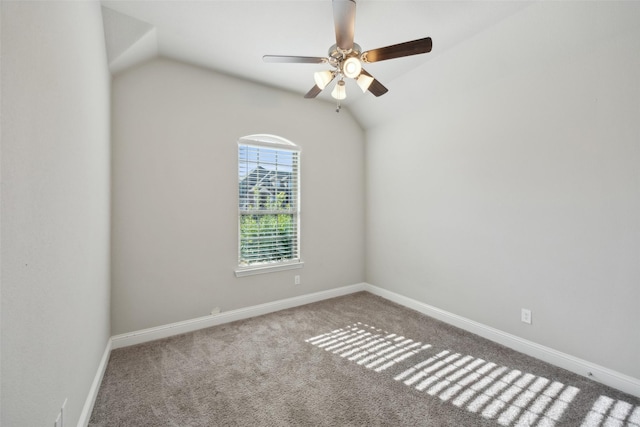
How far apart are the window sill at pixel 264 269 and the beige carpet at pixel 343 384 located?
637 mm

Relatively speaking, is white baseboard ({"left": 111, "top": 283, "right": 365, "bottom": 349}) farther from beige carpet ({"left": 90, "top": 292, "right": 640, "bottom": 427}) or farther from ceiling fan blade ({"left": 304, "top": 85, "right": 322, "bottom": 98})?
ceiling fan blade ({"left": 304, "top": 85, "right": 322, "bottom": 98})

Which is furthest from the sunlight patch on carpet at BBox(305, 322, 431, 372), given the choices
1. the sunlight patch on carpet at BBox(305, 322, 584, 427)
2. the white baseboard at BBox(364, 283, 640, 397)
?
the white baseboard at BBox(364, 283, 640, 397)

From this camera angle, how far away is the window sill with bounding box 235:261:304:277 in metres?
3.29

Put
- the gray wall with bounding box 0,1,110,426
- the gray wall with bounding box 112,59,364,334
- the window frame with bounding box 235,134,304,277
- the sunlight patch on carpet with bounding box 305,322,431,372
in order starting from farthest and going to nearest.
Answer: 1. the window frame with bounding box 235,134,304,277
2. the gray wall with bounding box 112,59,364,334
3. the sunlight patch on carpet with bounding box 305,322,431,372
4. the gray wall with bounding box 0,1,110,426

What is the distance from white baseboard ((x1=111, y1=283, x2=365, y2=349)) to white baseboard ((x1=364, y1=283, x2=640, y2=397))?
123 centimetres

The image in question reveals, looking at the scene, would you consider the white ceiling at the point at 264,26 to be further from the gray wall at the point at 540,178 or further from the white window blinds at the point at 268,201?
the white window blinds at the point at 268,201

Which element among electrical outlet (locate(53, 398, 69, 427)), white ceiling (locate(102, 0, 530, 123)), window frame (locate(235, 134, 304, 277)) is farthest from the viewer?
window frame (locate(235, 134, 304, 277))

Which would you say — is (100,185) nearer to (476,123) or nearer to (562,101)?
(476,123)

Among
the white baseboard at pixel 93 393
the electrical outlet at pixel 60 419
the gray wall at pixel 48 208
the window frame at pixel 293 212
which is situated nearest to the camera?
the gray wall at pixel 48 208

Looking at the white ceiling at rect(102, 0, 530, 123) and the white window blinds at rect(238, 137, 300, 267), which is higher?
the white ceiling at rect(102, 0, 530, 123)

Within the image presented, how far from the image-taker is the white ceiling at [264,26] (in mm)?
2133

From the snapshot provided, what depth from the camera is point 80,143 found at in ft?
5.28

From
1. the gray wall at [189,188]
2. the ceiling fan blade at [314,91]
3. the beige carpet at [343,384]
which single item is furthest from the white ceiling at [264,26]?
the beige carpet at [343,384]

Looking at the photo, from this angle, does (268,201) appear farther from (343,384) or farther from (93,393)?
(93,393)
